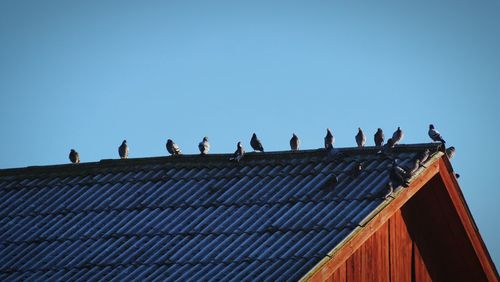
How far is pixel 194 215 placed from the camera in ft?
67.7

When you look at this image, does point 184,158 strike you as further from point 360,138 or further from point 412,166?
point 360,138

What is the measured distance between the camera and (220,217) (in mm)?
20359

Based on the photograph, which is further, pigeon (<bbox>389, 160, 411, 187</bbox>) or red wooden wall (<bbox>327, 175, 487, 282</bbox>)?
red wooden wall (<bbox>327, 175, 487, 282</bbox>)

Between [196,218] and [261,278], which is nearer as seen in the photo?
[261,278]

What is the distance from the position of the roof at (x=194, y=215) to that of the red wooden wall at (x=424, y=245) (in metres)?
0.98

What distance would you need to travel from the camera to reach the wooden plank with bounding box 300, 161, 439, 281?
18422mm

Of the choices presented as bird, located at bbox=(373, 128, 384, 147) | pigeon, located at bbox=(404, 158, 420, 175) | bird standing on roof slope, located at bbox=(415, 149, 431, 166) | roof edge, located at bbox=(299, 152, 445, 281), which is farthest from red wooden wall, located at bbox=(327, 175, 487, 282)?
bird, located at bbox=(373, 128, 384, 147)

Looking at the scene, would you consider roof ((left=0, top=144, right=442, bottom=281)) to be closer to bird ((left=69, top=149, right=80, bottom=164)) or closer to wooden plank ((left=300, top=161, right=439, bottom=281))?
wooden plank ((left=300, top=161, right=439, bottom=281))

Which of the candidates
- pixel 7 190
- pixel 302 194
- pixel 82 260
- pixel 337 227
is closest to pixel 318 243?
pixel 337 227

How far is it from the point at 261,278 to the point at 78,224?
4152 mm

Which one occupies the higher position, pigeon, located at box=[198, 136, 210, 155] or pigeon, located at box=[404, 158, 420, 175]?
pigeon, located at box=[198, 136, 210, 155]

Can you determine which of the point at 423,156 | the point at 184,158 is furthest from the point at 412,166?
the point at 184,158

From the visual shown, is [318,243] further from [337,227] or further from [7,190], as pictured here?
[7,190]

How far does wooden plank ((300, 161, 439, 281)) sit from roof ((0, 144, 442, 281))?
0.38ft
